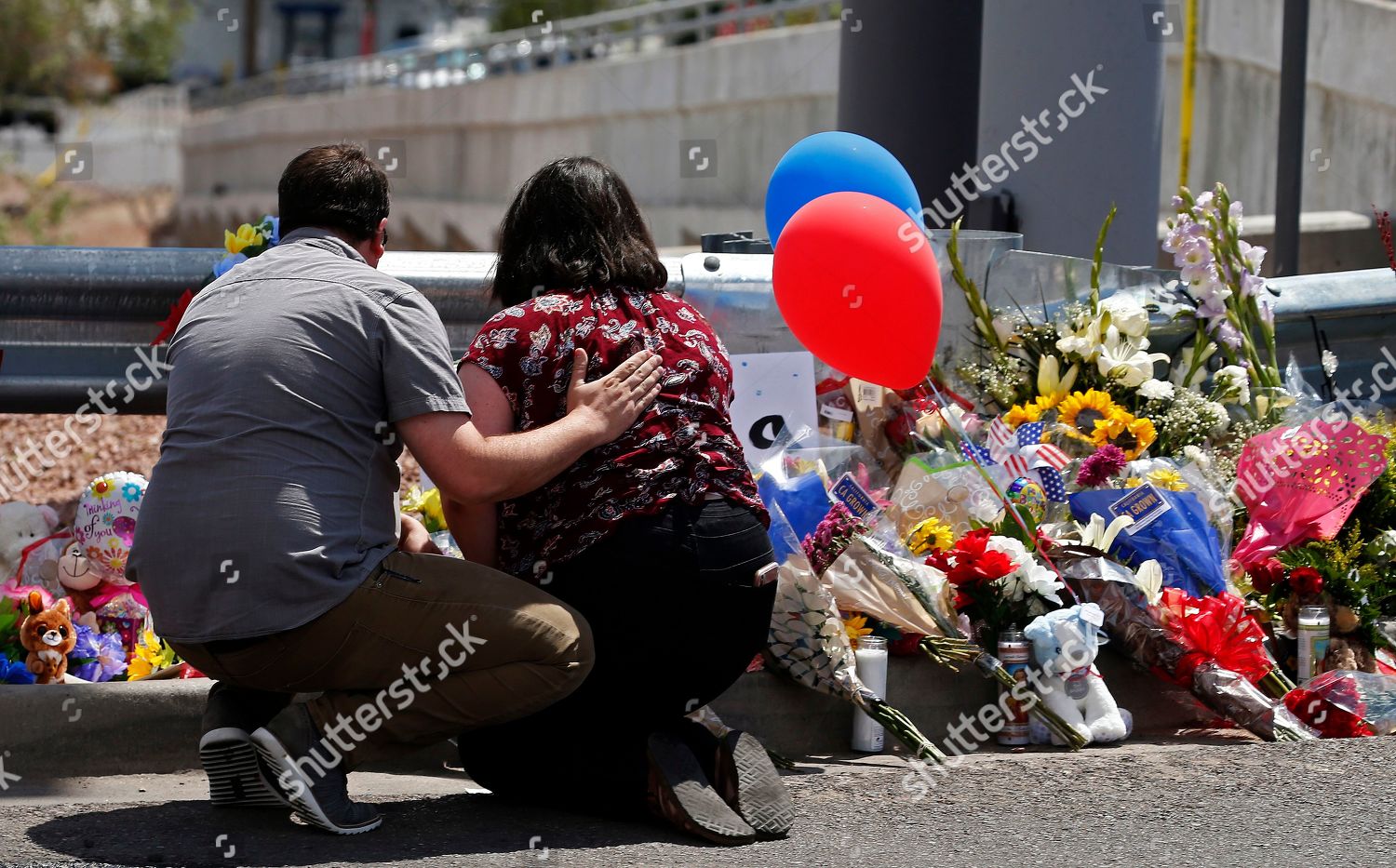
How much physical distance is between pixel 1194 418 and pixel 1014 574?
1.14 m

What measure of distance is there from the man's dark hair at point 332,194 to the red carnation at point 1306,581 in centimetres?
288

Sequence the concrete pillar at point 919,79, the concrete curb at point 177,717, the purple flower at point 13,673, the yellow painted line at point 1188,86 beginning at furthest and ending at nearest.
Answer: the yellow painted line at point 1188,86 < the concrete pillar at point 919,79 < the purple flower at point 13,673 < the concrete curb at point 177,717

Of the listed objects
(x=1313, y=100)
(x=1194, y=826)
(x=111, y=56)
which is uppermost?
(x=111, y=56)

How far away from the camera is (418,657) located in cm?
363

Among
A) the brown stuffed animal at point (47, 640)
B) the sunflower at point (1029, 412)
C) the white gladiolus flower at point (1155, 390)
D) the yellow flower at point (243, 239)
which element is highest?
the yellow flower at point (243, 239)

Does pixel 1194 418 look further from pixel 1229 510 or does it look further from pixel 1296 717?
pixel 1296 717

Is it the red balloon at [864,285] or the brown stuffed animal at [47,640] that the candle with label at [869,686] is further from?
the brown stuffed animal at [47,640]

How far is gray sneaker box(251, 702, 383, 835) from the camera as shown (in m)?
3.59

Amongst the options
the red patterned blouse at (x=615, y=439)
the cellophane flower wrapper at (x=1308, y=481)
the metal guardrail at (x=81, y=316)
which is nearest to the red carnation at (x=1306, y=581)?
the cellophane flower wrapper at (x=1308, y=481)

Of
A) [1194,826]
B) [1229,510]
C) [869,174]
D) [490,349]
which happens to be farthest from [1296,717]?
[490,349]

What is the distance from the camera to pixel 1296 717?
474 centimetres

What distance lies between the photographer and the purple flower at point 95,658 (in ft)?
14.6

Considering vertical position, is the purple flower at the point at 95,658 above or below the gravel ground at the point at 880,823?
above

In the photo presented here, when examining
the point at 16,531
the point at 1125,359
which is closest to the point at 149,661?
the point at 16,531
